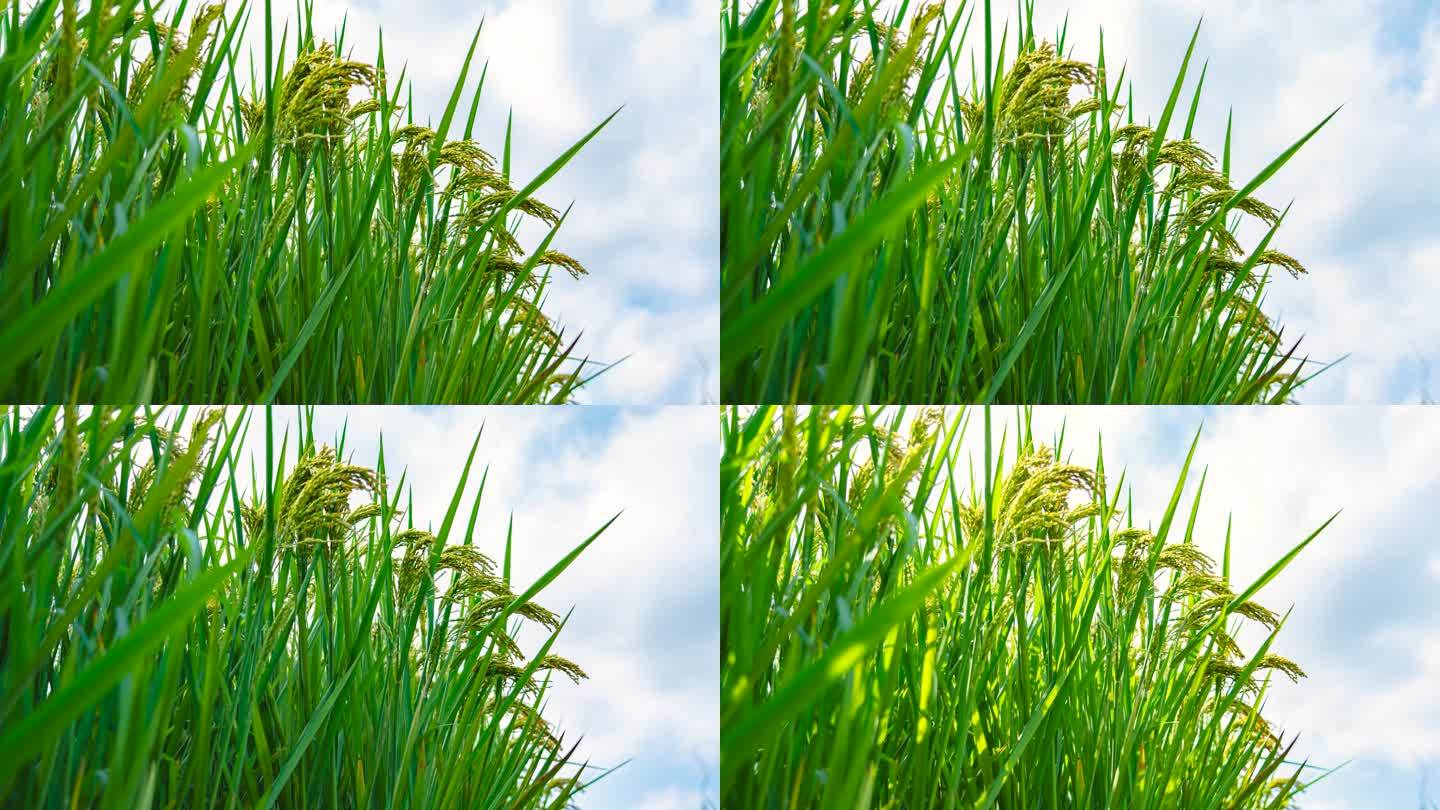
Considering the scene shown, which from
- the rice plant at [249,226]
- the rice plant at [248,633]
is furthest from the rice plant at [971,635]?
the rice plant at [249,226]

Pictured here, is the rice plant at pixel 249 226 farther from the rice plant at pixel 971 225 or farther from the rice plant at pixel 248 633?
the rice plant at pixel 971 225

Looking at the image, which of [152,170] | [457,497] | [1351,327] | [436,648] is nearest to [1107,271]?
[1351,327]

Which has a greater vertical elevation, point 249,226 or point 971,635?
point 249,226

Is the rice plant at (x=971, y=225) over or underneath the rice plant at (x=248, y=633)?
over

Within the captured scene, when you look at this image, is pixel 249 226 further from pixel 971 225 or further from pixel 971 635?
pixel 971 635

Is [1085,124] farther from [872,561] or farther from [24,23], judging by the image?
[24,23]

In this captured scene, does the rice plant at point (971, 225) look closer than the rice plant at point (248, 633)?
No

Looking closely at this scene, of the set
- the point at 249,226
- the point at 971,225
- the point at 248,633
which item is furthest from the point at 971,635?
the point at 249,226
